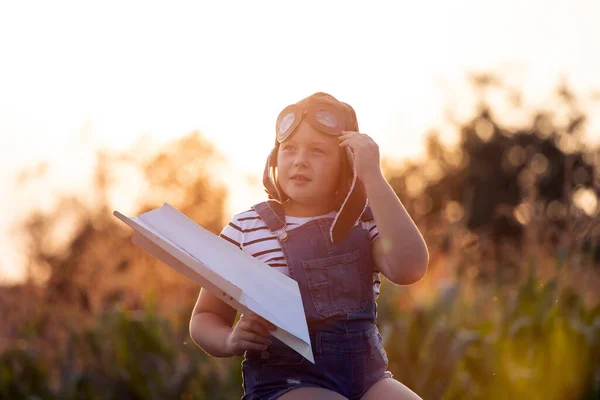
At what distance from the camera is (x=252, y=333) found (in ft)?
7.15

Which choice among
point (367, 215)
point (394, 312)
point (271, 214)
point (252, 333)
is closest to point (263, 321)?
point (252, 333)

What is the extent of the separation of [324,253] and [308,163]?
0.26m

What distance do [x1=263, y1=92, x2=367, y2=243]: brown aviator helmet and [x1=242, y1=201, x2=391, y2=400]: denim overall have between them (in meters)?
0.06

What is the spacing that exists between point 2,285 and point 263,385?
6503mm

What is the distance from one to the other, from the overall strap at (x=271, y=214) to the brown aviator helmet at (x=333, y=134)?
0.02 metres

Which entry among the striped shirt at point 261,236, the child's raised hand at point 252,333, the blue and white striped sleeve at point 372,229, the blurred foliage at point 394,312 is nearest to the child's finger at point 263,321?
the child's raised hand at point 252,333

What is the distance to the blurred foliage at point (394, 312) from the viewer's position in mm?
5059

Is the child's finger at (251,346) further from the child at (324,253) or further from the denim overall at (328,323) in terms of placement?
the denim overall at (328,323)

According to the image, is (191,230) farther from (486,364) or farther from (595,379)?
(595,379)

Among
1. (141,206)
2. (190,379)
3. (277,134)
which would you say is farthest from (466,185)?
(277,134)

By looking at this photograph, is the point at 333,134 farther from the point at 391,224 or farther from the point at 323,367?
the point at 323,367

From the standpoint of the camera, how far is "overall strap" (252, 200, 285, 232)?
8.12 feet

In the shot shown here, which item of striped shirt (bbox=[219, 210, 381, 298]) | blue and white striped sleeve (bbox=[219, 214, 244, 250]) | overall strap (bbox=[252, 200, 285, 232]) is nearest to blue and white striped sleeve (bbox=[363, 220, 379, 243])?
striped shirt (bbox=[219, 210, 381, 298])

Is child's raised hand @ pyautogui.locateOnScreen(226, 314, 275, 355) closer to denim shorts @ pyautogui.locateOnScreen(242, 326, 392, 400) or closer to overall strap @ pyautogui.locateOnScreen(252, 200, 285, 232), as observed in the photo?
denim shorts @ pyautogui.locateOnScreen(242, 326, 392, 400)
